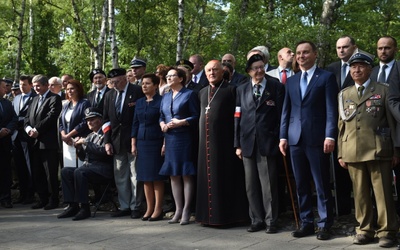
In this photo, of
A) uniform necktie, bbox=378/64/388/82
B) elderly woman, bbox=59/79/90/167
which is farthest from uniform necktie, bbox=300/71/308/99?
elderly woman, bbox=59/79/90/167

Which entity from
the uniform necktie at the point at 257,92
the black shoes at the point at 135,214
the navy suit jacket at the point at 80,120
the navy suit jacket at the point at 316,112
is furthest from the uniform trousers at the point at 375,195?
the navy suit jacket at the point at 80,120

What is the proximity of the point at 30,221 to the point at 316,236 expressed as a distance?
419 centimetres

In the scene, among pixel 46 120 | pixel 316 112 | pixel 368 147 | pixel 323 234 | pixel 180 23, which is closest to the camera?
pixel 368 147

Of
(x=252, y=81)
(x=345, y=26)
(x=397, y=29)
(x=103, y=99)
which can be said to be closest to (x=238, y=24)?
(x=345, y=26)

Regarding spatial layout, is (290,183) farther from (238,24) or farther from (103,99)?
(238,24)

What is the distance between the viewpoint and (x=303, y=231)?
676 centimetres

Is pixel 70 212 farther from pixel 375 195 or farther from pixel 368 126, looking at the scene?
pixel 368 126

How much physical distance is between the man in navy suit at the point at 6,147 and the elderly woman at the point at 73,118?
113 cm

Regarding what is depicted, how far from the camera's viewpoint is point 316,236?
6723mm

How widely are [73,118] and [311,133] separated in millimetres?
4214

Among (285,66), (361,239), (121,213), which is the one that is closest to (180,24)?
(285,66)

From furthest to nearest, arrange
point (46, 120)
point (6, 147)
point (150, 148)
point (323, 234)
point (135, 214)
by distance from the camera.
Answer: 1. point (6, 147)
2. point (46, 120)
3. point (135, 214)
4. point (150, 148)
5. point (323, 234)

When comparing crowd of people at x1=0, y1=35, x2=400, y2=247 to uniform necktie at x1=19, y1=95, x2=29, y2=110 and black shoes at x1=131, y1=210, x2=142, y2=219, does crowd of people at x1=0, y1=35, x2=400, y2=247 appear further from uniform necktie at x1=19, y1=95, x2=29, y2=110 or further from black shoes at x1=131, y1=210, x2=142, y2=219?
uniform necktie at x1=19, y1=95, x2=29, y2=110

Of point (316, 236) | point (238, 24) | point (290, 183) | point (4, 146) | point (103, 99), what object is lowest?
point (316, 236)
